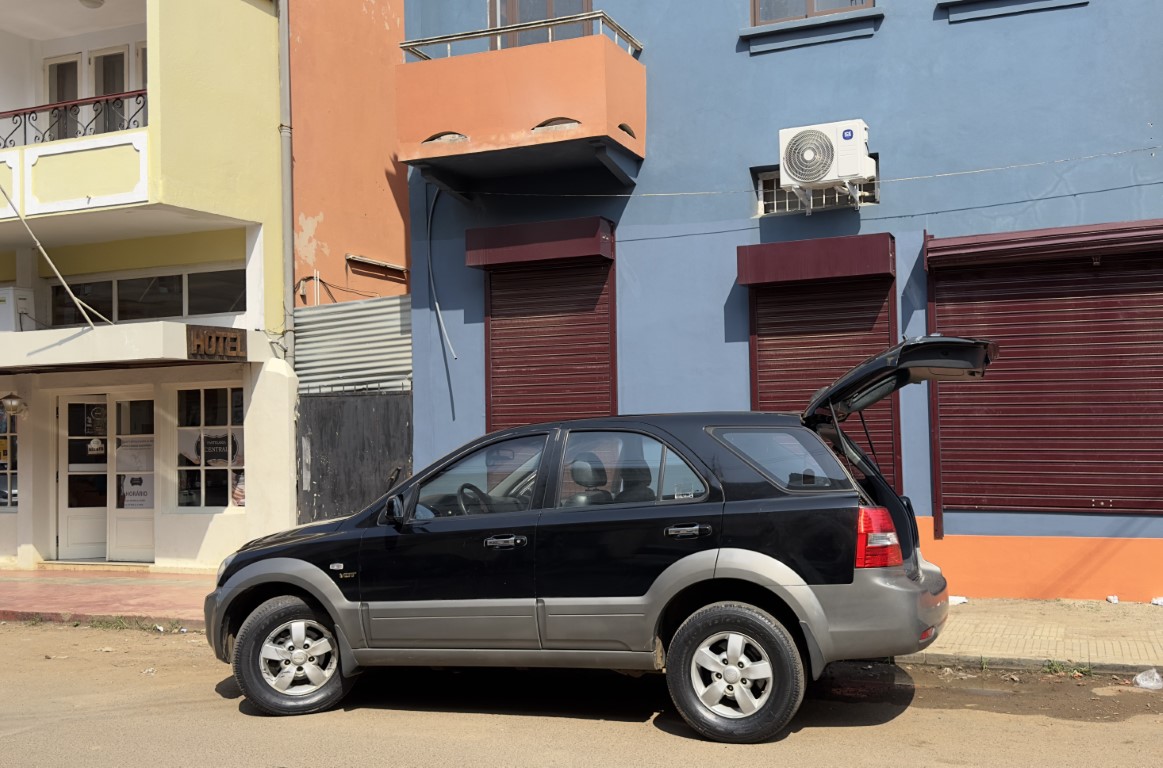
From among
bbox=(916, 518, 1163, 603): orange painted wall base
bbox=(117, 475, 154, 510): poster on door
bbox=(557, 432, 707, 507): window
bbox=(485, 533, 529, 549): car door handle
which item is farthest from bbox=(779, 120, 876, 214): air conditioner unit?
bbox=(117, 475, 154, 510): poster on door

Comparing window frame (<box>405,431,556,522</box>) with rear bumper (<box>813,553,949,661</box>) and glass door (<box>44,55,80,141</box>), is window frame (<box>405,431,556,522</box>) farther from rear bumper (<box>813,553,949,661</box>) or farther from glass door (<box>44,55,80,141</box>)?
glass door (<box>44,55,80,141</box>)

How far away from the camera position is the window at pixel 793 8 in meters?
10.9

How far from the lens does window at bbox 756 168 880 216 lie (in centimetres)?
1072

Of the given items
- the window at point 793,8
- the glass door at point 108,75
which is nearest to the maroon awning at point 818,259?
the window at point 793,8

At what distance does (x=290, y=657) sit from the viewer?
22.7 feet

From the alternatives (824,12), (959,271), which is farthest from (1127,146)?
(824,12)

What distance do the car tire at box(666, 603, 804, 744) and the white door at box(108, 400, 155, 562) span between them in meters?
10.4

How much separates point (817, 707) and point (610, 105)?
246 inches

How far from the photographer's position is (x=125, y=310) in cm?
1440

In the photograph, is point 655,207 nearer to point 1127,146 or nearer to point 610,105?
point 610,105

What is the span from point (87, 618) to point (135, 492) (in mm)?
3970

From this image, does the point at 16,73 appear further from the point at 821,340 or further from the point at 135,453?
the point at 821,340

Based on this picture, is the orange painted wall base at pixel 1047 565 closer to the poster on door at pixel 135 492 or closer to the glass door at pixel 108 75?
the poster on door at pixel 135 492

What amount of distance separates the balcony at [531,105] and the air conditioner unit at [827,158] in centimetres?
172
